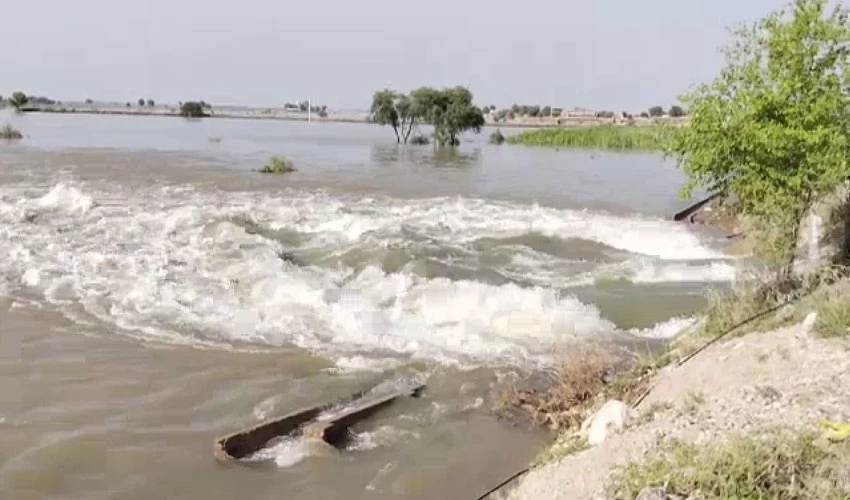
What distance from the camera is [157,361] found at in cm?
1112

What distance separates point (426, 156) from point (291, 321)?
4540cm

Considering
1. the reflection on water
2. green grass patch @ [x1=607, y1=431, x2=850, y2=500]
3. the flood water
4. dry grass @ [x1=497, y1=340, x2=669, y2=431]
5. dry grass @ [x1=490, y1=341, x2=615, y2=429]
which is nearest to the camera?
green grass patch @ [x1=607, y1=431, x2=850, y2=500]

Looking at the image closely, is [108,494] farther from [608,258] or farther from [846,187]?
[608,258]

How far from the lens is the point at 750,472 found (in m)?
4.85

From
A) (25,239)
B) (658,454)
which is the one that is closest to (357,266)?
(25,239)

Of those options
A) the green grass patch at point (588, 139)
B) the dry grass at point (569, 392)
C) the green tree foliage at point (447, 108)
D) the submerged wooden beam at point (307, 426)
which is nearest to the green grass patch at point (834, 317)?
the dry grass at point (569, 392)

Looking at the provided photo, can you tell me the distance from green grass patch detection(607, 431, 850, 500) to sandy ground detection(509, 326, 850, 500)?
0.35m

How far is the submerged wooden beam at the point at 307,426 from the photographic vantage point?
805cm

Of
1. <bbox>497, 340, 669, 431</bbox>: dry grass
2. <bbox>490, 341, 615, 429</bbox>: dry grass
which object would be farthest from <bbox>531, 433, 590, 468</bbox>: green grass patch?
<bbox>490, 341, 615, 429</bbox>: dry grass

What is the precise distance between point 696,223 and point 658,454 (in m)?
21.3

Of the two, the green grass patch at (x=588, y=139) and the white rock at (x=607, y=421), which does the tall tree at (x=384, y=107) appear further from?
the white rock at (x=607, y=421)

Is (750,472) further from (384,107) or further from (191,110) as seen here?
(191,110)

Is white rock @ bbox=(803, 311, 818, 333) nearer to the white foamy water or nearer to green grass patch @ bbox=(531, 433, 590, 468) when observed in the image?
green grass patch @ bbox=(531, 433, 590, 468)

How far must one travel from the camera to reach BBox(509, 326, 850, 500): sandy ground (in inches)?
232
